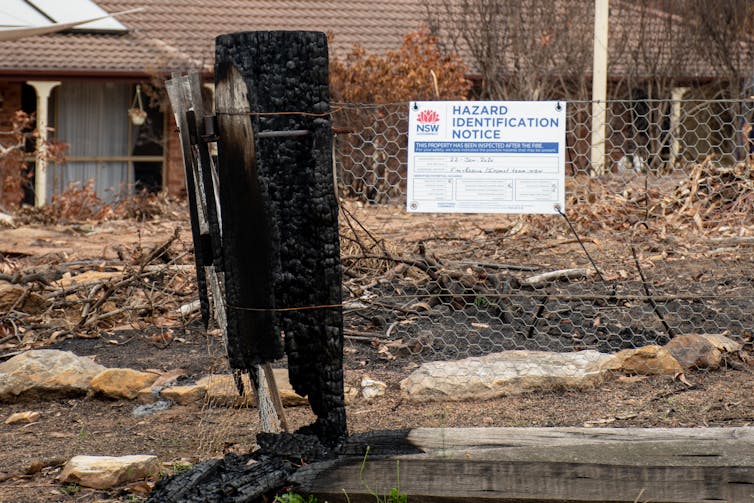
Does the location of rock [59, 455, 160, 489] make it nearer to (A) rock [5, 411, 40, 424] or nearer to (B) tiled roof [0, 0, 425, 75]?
(A) rock [5, 411, 40, 424]

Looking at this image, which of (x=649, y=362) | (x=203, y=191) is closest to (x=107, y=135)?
(x=649, y=362)

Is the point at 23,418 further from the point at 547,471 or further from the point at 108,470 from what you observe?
the point at 547,471

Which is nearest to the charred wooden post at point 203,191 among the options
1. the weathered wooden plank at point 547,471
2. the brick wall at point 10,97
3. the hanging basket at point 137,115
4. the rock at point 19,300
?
the weathered wooden plank at point 547,471

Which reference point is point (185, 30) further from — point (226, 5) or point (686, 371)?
point (686, 371)

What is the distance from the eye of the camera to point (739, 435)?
3.78m

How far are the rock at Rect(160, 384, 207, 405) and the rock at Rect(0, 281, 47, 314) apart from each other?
229 centimetres

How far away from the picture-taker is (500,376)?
18.4 feet

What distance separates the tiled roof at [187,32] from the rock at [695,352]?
40.7 feet

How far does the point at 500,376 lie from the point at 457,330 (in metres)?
1.18

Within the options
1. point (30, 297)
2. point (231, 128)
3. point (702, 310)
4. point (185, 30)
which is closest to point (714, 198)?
point (702, 310)

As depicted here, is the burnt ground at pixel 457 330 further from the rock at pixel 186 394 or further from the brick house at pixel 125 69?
the brick house at pixel 125 69

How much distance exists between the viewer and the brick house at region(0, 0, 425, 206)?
17.7 metres

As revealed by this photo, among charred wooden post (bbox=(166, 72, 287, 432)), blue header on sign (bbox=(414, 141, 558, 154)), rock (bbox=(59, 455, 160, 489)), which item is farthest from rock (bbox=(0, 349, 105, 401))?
blue header on sign (bbox=(414, 141, 558, 154))

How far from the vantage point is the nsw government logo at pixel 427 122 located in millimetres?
5914
